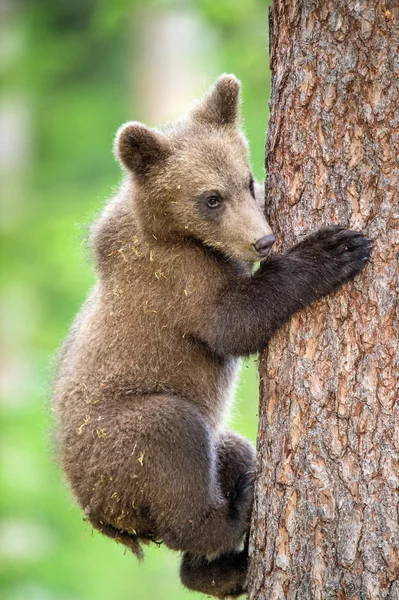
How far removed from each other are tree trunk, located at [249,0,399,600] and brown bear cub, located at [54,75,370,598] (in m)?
0.40

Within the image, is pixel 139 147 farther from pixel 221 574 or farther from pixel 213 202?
pixel 221 574

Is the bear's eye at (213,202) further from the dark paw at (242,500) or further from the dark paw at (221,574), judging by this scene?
the dark paw at (221,574)

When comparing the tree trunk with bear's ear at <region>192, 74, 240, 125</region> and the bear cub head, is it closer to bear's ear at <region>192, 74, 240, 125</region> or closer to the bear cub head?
the bear cub head

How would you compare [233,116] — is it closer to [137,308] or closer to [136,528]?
[137,308]

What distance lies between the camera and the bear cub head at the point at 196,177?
5.06 metres

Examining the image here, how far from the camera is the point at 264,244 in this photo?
4680 millimetres

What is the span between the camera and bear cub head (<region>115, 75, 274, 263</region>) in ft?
16.6

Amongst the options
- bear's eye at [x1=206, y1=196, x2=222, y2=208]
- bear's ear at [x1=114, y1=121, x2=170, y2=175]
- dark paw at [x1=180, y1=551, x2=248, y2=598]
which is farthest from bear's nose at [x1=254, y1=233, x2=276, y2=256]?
dark paw at [x1=180, y1=551, x2=248, y2=598]

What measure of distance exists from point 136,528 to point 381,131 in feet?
8.03

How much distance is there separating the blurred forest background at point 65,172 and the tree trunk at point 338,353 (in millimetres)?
3329

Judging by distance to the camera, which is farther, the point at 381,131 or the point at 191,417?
the point at 191,417

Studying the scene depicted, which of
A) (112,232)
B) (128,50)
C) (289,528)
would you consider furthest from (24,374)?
(289,528)

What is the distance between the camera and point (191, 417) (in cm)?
495

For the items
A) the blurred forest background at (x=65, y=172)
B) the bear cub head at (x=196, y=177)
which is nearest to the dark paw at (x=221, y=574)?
the bear cub head at (x=196, y=177)
